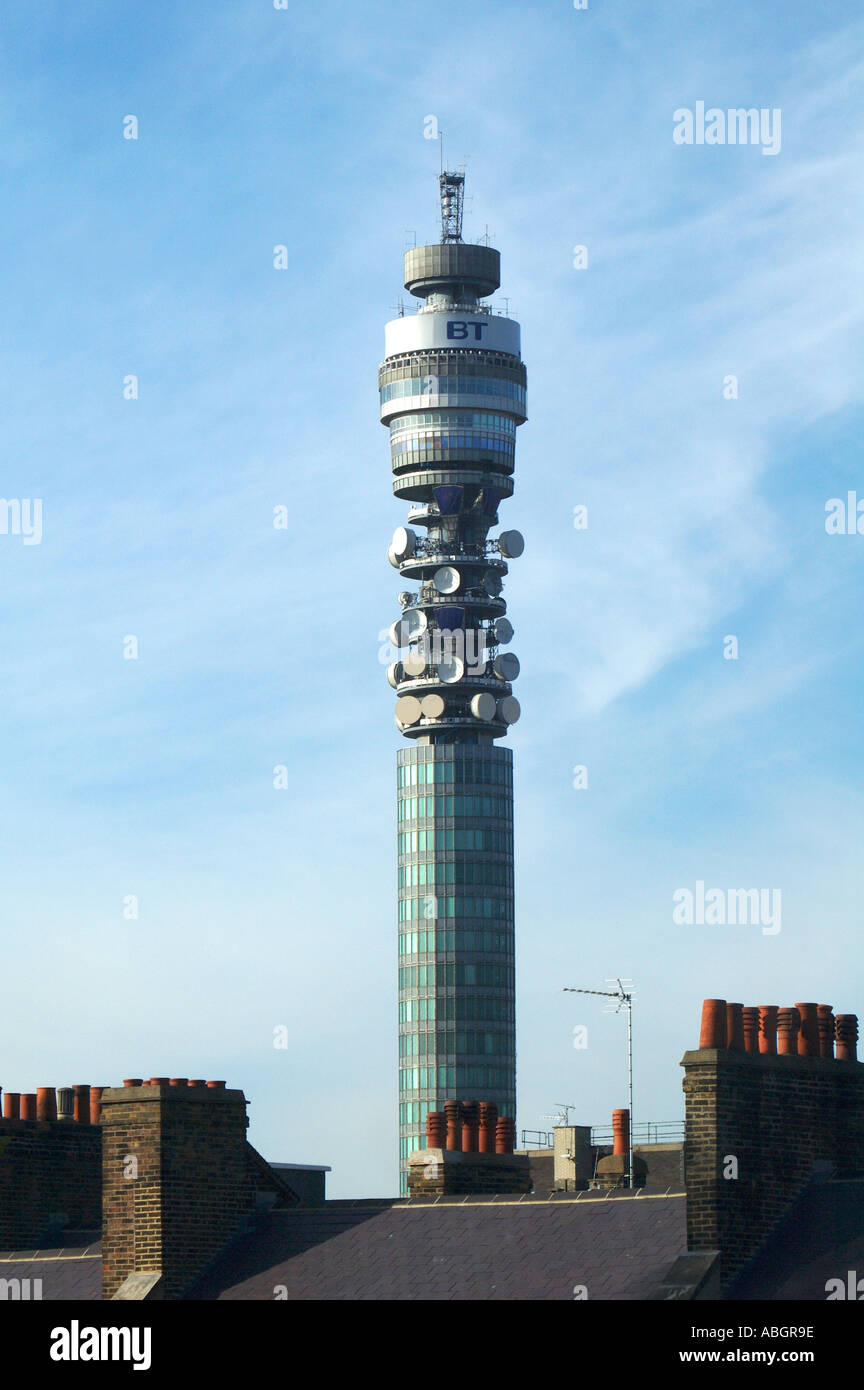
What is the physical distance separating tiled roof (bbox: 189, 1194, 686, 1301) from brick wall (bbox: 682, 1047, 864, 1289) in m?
1.29

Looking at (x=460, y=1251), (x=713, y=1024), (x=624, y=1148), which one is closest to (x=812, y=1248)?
(x=713, y=1024)

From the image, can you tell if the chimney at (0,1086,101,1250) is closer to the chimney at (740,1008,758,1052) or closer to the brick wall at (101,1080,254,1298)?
the brick wall at (101,1080,254,1298)

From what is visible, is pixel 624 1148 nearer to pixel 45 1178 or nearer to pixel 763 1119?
pixel 45 1178

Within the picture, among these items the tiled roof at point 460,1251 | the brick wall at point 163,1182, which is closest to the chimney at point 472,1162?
the tiled roof at point 460,1251

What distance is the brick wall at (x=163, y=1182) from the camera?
54.1 m

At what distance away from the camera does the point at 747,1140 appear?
158ft

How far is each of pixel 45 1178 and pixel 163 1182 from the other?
8950 mm

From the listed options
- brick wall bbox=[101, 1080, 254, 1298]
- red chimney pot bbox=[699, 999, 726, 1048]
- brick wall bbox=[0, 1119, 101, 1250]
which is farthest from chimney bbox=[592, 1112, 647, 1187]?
brick wall bbox=[0, 1119, 101, 1250]

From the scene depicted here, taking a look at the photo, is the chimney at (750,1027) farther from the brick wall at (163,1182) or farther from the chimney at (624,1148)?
the brick wall at (163,1182)

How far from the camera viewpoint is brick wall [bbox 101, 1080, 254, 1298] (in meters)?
54.1
